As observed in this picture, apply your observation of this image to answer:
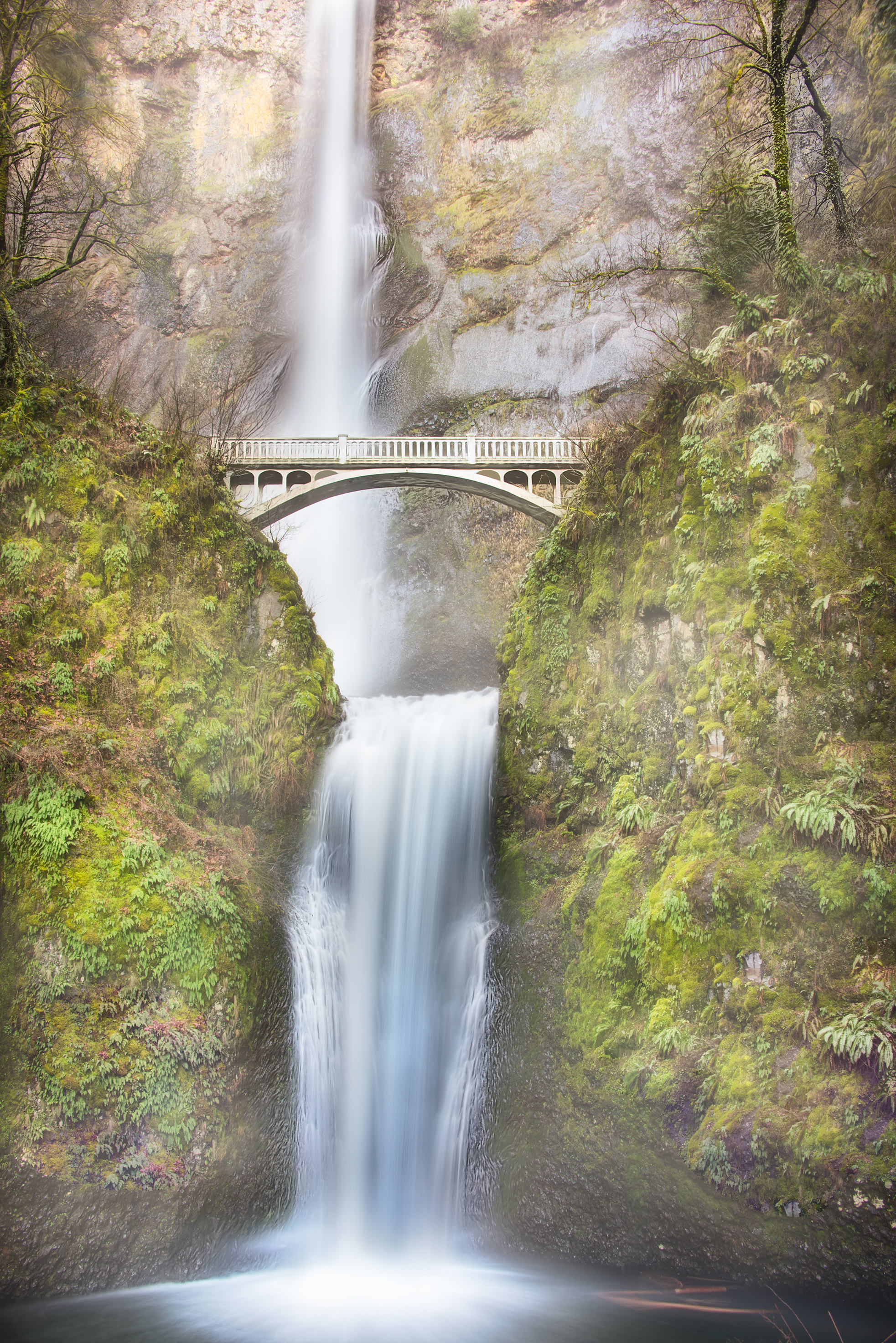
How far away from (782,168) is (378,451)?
534 inches

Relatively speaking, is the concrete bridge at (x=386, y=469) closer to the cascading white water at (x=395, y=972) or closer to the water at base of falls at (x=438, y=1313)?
the cascading white water at (x=395, y=972)

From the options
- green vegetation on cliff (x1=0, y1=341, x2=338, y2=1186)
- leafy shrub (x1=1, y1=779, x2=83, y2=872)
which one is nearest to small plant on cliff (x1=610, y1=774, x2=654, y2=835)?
green vegetation on cliff (x1=0, y1=341, x2=338, y2=1186)

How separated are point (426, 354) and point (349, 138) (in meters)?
10.2

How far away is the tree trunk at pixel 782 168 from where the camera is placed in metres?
12.3

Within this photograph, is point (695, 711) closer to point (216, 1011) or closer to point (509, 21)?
point (216, 1011)

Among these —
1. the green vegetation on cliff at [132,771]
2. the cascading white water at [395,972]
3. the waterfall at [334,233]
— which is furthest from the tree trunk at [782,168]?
the waterfall at [334,233]

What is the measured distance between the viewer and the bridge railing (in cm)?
2306

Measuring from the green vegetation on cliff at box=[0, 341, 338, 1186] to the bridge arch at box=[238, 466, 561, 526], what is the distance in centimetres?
699

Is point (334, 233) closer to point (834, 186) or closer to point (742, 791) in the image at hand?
point (834, 186)

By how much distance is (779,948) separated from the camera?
9422mm

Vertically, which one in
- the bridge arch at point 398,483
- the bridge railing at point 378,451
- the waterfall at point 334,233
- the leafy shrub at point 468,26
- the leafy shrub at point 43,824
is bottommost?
the leafy shrub at point 43,824

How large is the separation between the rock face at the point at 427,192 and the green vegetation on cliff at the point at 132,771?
17.0 metres

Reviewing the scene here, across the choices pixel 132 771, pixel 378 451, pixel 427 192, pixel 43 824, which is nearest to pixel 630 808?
pixel 132 771

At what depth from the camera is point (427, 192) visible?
112 feet
